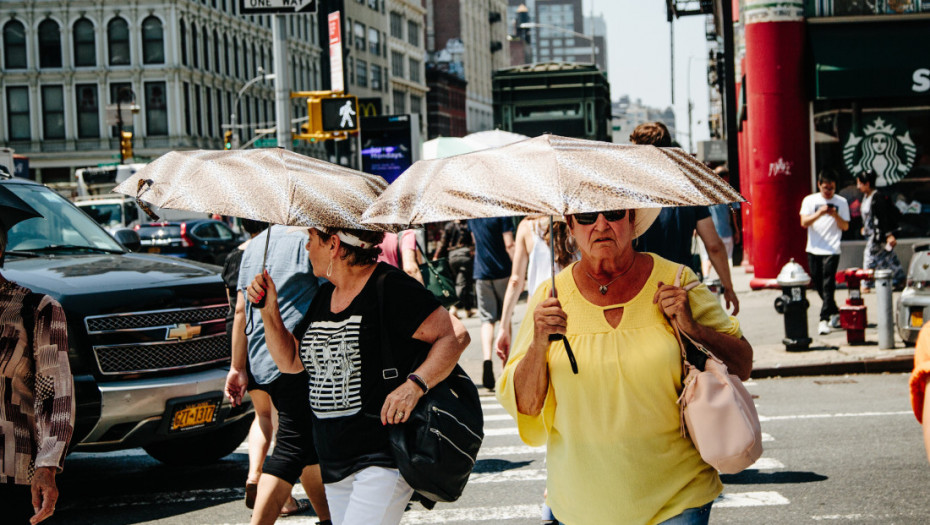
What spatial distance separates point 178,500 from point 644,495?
467 centimetres

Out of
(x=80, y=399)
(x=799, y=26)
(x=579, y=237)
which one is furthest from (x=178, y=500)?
(x=799, y=26)

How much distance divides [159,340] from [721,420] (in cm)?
470

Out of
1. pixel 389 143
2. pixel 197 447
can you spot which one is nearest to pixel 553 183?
pixel 197 447

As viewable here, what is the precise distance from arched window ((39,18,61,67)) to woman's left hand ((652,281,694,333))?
6336cm

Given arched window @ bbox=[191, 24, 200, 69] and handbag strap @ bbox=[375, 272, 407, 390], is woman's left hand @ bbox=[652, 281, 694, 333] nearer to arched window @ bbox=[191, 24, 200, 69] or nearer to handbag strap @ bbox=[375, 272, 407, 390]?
handbag strap @ bbox=[375, 272, 407, 390]

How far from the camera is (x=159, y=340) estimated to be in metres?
7.15

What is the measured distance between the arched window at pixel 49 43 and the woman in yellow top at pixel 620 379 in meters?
63.1

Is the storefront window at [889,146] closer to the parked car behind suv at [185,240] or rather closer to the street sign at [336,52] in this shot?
the street sign at [336,52]

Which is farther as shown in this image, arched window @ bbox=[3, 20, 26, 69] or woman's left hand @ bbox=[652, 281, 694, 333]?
arched window @ bbox=[3, 20, 26, 69]

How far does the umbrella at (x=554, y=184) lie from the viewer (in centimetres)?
330

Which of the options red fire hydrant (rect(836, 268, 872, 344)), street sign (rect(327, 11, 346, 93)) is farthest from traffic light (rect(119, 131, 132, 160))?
red fire hydrant (rect(836, 268, 872, 344))

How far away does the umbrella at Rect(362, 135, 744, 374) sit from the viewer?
10.8ft

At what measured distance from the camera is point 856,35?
18906mm

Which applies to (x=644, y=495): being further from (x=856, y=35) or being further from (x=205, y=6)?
(x=205, y=6)
